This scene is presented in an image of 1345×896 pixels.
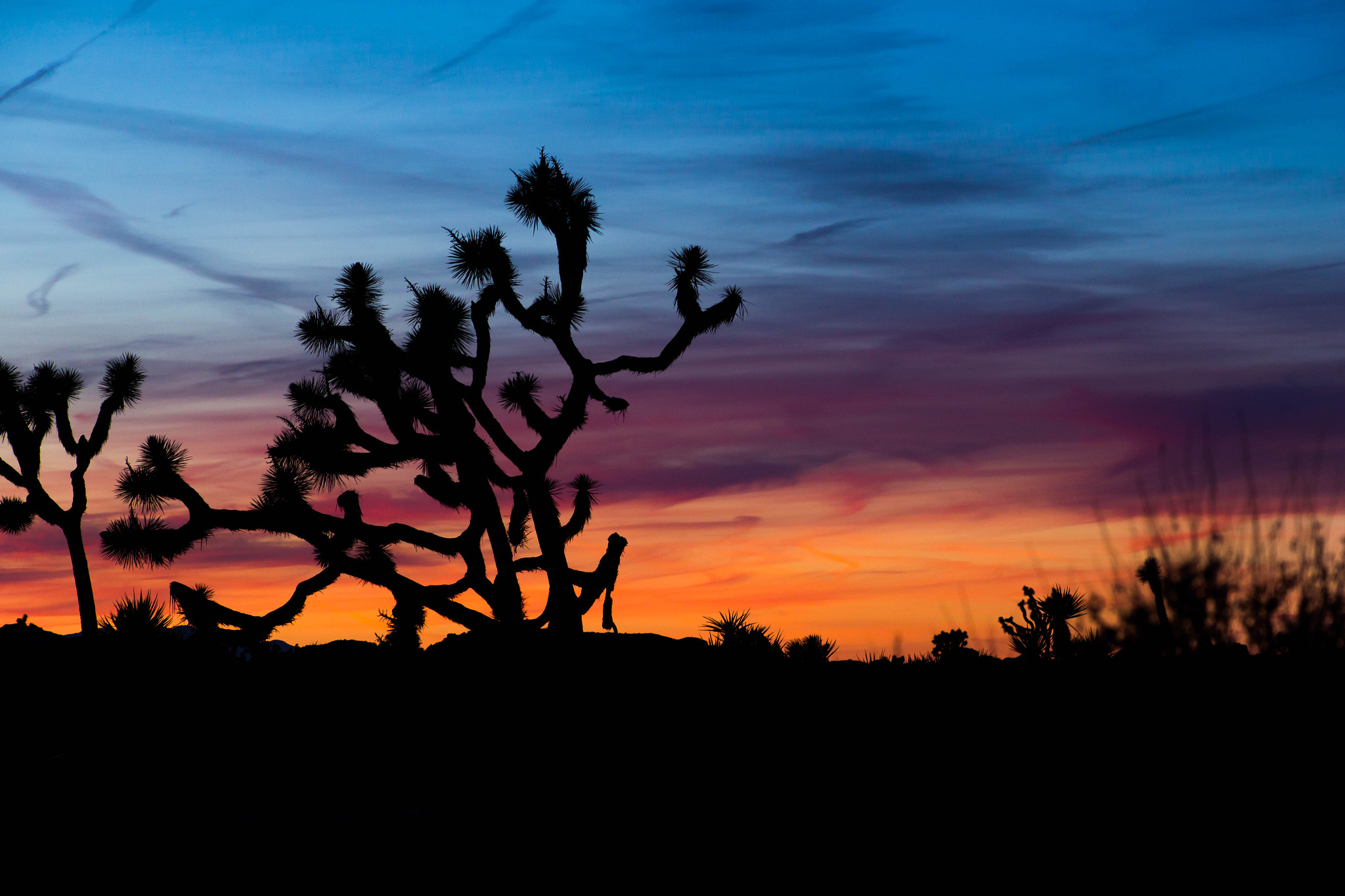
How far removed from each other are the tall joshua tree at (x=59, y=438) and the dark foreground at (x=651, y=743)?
11.5 metres

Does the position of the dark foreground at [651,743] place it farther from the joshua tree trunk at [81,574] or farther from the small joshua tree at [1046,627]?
the joshua tree trunk at [81,574]

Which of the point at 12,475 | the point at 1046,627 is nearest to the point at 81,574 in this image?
the point at 12,475

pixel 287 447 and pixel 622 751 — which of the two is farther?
pixel 287 447

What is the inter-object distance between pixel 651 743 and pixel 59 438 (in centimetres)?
1791

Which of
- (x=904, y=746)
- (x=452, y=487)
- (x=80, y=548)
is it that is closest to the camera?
(x=904, y=746)

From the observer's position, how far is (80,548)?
20.7 meters

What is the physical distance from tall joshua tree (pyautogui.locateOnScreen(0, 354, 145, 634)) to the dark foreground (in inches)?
452

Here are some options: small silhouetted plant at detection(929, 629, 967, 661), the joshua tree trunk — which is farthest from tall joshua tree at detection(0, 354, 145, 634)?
small silhouetted plant at detection(929, 629, 967, 661)

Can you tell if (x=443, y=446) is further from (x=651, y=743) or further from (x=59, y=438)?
(x=59, y=438)

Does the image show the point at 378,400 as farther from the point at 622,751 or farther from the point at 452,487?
the point at 622,751

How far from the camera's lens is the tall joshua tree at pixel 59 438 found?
20828 mm

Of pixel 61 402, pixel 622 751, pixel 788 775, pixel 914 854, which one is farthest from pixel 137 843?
pixel 61 402

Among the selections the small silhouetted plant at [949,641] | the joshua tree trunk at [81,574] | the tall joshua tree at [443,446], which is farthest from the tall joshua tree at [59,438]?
the small silhouetted plant at [949,641]

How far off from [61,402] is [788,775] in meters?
19.4
